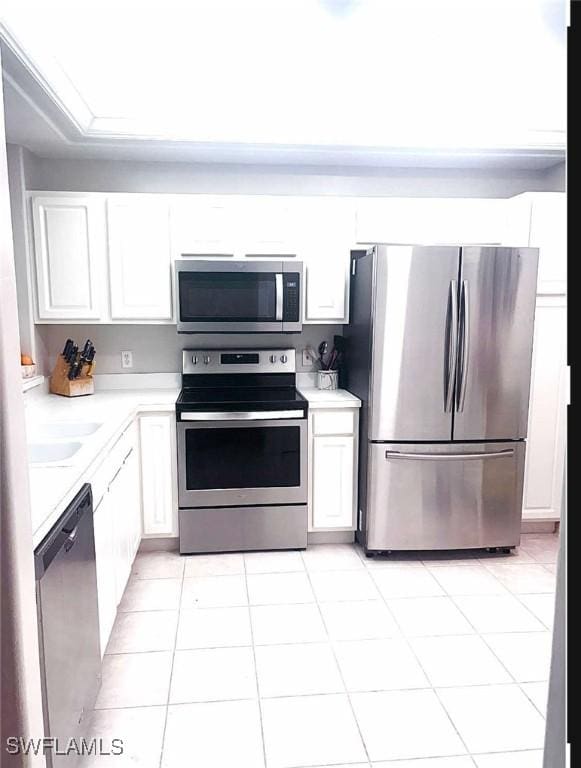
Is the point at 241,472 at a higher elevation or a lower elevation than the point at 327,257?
lower

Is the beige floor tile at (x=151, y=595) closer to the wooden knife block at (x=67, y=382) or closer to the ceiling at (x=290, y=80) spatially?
the wooden knife block at (x=67, y=382)

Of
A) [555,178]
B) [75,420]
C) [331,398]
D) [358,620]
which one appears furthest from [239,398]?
[555,178]

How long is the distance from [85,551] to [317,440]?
165cm

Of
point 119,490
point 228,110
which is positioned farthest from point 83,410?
point 228,110

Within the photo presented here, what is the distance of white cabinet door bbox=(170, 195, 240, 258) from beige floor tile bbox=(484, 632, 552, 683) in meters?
2.42

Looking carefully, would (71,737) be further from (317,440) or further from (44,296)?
→ (44,296)

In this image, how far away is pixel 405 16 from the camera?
189cm

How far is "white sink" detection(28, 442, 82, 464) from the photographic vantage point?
6.84ft

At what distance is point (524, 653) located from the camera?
7.11 feet

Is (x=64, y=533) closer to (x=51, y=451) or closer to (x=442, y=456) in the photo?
(x=51, y=451)

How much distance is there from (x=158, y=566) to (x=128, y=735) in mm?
1185

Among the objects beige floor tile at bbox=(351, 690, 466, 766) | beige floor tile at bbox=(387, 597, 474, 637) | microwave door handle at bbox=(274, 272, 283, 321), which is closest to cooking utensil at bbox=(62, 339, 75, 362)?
microwave door handle at bbox=(274, 272, 283, 321)

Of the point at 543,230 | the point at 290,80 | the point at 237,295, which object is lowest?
the point at 237,295

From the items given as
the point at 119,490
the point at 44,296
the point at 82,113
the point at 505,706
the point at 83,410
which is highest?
the point at 82,113
